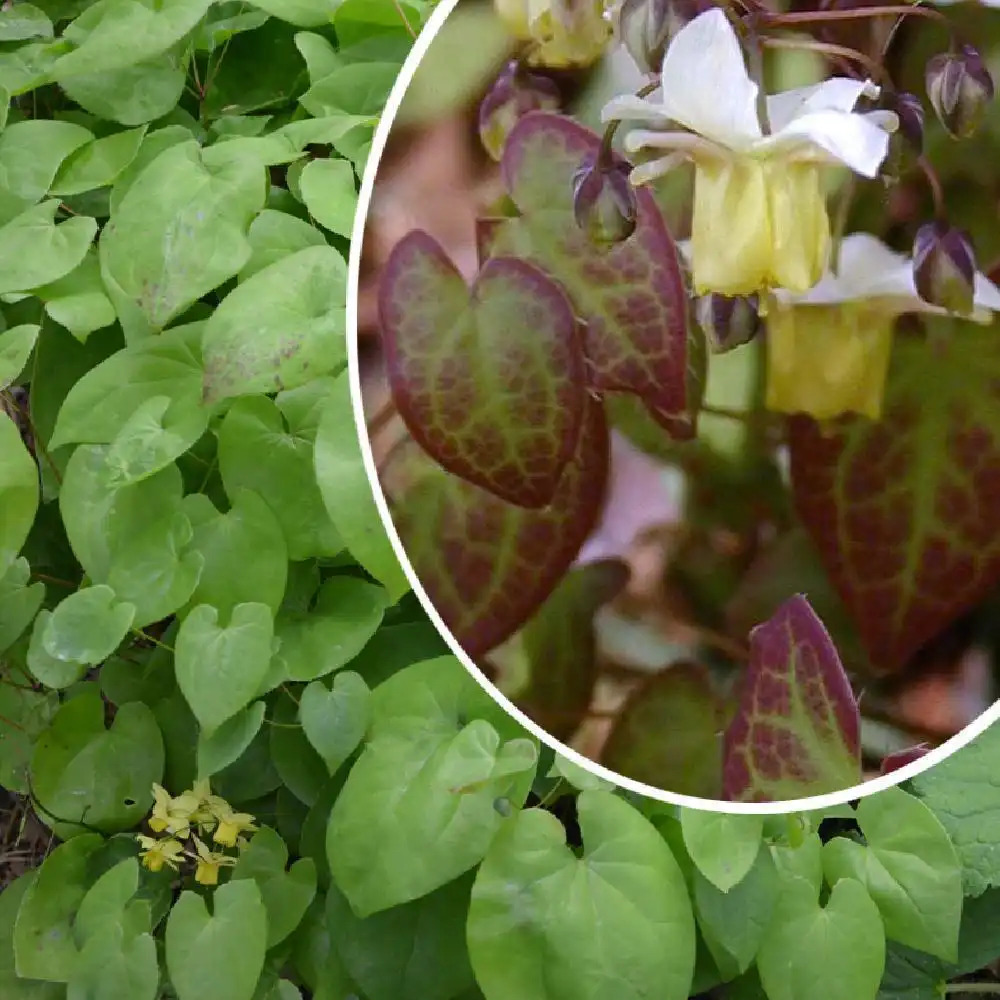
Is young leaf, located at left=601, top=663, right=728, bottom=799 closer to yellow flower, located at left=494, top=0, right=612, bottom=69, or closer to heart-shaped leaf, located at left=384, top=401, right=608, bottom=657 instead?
heart-shaped leaf, located at left=384, top=401, right=608, bottom=657

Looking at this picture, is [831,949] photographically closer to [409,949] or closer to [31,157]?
[409,949]

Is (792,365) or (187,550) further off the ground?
(792,365)

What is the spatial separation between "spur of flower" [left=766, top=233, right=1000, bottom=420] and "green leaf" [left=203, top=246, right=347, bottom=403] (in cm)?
29

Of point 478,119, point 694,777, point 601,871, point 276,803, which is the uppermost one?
point 478,119

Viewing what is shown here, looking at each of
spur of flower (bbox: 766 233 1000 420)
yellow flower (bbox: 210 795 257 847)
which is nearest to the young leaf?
spur of flower (bbox: 766 233 1000 420)

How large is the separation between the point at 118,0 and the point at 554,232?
1.84ft

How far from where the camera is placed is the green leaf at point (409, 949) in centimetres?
65

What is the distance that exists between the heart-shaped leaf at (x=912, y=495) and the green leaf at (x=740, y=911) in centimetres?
25

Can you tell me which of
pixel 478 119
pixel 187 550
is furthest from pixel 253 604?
pixel 478 119

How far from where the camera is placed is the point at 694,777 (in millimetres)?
439

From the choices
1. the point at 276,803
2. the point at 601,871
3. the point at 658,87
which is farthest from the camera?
the point at 276,803

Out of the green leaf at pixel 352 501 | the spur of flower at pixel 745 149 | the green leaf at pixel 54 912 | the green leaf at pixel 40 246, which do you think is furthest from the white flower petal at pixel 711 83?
the green leaf at pixel 54 912

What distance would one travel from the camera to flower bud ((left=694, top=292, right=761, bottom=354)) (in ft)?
1.25

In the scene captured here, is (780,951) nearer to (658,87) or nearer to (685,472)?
(685,472)
